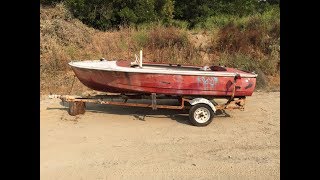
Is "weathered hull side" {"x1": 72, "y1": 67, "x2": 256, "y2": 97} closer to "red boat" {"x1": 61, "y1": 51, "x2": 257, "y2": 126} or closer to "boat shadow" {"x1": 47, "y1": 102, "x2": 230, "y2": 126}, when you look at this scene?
"red boat" {"x1": 61, "y1": 51, "x2": 257, "y2": 126}

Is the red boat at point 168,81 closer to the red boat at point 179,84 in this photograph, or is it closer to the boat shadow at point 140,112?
the red boat at point 179,84

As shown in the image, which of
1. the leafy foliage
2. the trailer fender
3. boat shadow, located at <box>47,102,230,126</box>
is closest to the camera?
the trailer fender

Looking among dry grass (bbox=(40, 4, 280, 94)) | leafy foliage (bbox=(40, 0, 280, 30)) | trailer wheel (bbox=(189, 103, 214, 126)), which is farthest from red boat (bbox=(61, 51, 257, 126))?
leafy foliage (bbox=(40, 0, 280, 30))

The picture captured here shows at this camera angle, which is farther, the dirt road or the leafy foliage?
the leafy foliage

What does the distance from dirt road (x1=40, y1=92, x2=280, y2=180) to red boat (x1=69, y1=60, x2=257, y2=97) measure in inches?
27.1

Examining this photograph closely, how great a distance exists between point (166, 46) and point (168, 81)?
7030mm

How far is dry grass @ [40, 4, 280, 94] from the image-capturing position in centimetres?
1334

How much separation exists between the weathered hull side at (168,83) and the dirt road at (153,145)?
2.25ft

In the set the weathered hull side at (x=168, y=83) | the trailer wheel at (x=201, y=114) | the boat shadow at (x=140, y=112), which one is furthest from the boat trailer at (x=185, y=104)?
the boat shadow at (x=140, y=112)

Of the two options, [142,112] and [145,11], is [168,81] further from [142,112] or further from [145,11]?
[145,11]

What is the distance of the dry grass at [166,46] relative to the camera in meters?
13.3

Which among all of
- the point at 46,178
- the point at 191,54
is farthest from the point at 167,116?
the point at 191,54
